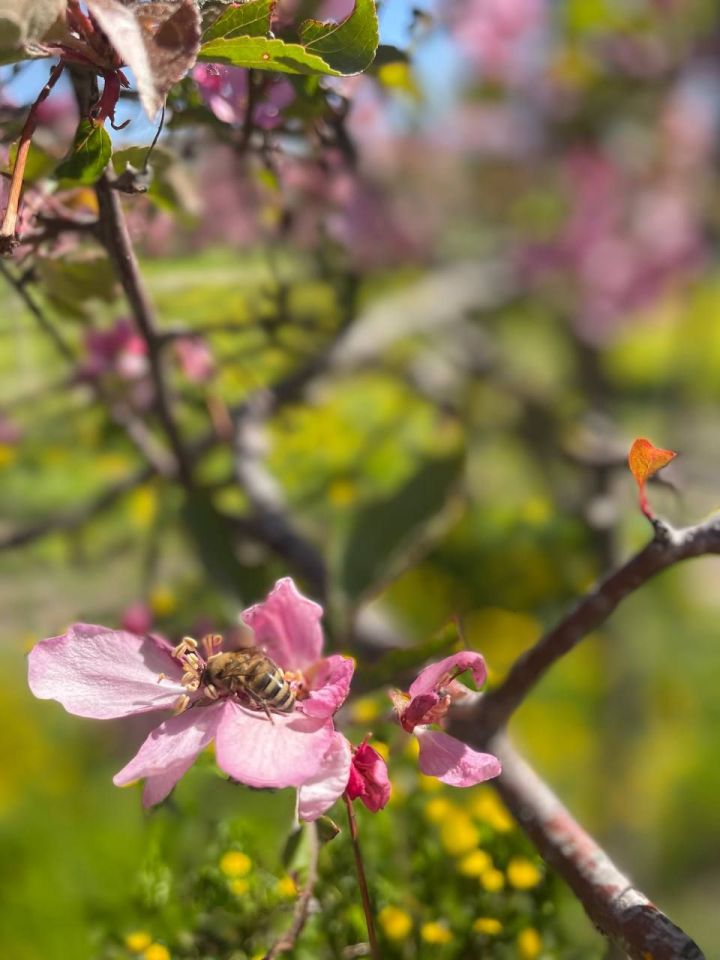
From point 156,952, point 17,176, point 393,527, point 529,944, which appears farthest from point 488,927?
point 17,176

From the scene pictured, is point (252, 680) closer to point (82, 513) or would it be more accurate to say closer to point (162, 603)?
point (162, 603)

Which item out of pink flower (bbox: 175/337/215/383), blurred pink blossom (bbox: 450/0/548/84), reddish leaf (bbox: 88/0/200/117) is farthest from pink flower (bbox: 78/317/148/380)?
blurred pink blossom (bbox: 450/0/548/84)

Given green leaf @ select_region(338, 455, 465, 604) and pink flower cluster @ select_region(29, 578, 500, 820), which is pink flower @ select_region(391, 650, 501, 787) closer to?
pink flower cluster @ select_region(29, 578, 500, 820)

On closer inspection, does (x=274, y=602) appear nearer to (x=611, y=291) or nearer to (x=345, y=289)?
(x=345, y=289)

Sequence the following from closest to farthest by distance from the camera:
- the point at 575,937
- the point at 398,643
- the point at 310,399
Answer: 1. the point at 575,937
2. the point at 398,643
3. the point at 310,399

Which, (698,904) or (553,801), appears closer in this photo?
(553,801)

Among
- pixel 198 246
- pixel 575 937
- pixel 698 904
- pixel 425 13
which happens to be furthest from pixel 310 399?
pixel 698 904
